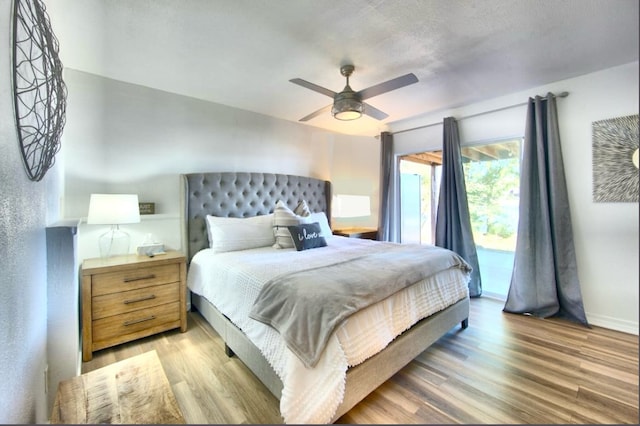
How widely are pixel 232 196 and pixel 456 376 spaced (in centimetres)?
284

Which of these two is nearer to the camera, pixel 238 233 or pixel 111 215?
pixel 111 215

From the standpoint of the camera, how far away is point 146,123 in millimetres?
2830

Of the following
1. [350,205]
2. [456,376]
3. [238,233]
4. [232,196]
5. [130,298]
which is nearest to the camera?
[456,376]

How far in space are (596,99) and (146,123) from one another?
133 inches

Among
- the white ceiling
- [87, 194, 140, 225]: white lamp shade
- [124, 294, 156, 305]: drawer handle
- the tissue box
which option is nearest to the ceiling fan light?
the white ceiling

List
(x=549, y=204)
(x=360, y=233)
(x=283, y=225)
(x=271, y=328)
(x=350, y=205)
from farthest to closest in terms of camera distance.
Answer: (x=350, y=205) → (x=360, y=233) → (x=283, y=225) → (x=271, y=328) → (x=549, y=204)

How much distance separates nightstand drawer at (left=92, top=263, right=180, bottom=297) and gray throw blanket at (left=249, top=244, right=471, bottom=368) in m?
1.28

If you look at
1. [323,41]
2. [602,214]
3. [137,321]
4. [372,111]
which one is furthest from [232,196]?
[602,214]

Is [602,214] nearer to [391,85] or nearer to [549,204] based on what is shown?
[549,204]

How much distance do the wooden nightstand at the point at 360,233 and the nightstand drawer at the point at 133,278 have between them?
7.56 ft

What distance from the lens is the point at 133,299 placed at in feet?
7.53

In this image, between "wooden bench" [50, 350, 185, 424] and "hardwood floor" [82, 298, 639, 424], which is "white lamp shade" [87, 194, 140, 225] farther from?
"wooden bench" [50, 350, 185, 424]

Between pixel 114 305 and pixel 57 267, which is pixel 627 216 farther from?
pixel 114 305

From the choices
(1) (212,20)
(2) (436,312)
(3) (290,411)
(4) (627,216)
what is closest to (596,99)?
(4) (627,216)
